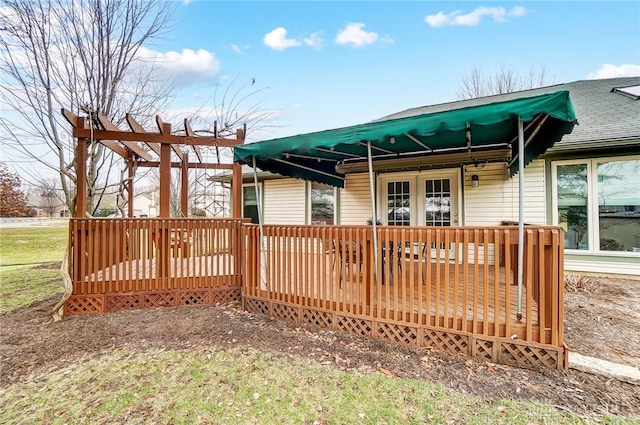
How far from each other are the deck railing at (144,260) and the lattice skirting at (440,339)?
1.44 meters

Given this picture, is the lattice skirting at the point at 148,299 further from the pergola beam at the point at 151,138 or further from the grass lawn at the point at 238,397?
the pergola beam at the point at 151,138

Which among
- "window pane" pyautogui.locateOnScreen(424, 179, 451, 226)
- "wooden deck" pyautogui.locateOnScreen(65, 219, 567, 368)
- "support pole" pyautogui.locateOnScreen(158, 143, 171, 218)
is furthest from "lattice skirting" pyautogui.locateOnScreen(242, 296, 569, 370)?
"window pane" pyautogui.locateOnScreen(424, 179, 451, 226)

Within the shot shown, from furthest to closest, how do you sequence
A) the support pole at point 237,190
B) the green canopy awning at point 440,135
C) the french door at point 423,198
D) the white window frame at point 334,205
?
the white window frame at point 334,205, the french door at point 423,198, the support pole at point 237,190, the green canopy awning at point 440,135

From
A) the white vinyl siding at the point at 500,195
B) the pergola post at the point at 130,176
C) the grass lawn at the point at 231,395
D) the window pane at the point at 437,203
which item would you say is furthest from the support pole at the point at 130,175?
the white vinyl siding at the point at 500,195

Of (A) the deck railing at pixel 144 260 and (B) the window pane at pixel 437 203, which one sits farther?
(B) the window pane at pixel 437 203

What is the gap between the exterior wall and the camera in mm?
8906

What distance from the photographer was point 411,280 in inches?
119

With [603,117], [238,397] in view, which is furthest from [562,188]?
[238,397]

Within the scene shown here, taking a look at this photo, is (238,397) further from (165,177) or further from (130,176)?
(130,176)

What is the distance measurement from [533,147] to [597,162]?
8.56 ft

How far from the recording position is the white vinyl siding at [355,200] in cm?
779

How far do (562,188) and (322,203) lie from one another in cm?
576

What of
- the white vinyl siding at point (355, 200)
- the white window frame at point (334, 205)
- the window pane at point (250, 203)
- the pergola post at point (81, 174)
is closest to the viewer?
the pergola post at point (81, 174)

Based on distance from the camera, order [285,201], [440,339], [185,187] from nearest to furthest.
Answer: [440,339] → [185,187] → [285,201]
